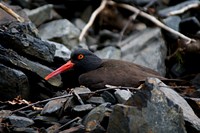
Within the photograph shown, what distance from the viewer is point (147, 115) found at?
5945 mm

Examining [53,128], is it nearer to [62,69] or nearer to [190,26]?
[62,69]

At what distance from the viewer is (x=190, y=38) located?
11.8 meters

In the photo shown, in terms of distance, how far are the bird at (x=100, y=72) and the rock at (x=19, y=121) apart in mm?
1538

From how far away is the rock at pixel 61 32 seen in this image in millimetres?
10727

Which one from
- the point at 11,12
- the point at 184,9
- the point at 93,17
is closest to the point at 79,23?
the point at 93,17

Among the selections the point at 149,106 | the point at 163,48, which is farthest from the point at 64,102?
the point at 163,48

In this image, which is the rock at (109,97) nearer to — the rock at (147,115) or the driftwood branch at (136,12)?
the rock at (147,115)

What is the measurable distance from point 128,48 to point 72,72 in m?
3.11

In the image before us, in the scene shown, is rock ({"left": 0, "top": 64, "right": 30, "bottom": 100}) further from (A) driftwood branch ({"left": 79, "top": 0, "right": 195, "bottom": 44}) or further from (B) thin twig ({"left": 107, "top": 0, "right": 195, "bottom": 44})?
(B) thin twig ({"left": 107, "top": 0, "right": 195, "bottom": 44})

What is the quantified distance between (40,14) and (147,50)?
226 cm

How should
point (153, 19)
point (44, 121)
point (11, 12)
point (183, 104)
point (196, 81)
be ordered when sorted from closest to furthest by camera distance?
point (44, 121) → point (183, 104) → point (11, 12) → point (196, 81) → point (153, 19)

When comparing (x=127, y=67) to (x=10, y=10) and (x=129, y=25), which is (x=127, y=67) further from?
(x=129, y=25)

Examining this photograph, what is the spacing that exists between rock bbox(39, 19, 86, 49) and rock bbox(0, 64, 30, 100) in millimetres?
3325

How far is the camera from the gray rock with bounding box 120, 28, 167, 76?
36.2ft
